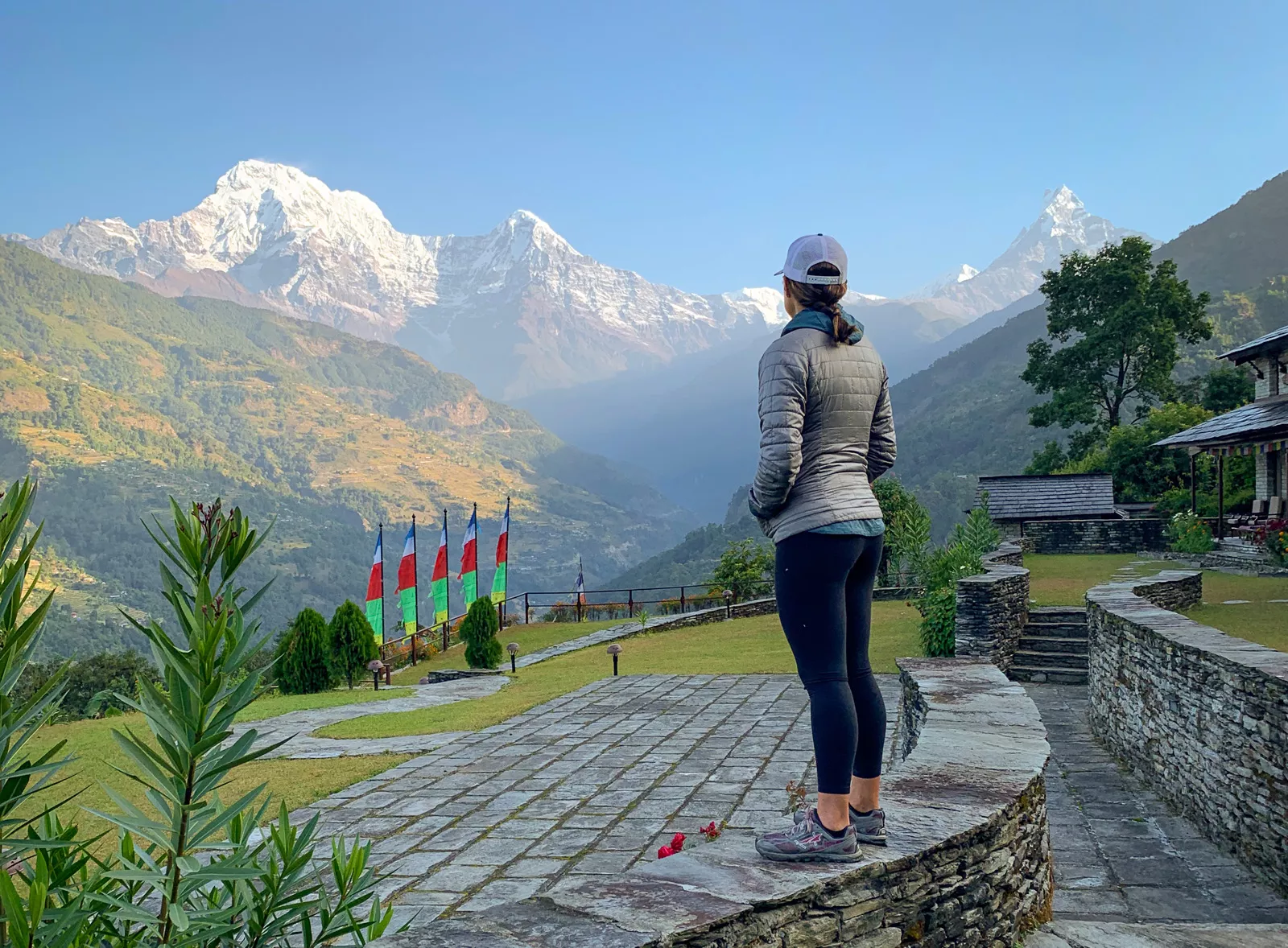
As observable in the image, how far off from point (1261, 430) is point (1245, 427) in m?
0.91

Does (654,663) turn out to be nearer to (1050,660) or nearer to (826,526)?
(1050,660)

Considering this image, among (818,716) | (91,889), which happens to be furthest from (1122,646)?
(91,889)

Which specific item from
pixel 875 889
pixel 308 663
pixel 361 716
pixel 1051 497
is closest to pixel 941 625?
pixel 361 716

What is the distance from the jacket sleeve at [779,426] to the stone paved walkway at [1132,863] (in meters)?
3.03

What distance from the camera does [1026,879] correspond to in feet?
12.3

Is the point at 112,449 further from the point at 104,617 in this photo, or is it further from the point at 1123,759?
the point at 1123,759

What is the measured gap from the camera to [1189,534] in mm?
21078

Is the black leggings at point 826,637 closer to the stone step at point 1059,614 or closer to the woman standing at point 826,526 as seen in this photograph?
the woman standing at point 826,526

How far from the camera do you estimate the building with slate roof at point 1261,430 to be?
18688 mm

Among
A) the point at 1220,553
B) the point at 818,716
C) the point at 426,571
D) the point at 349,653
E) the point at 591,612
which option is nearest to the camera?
the point at 818,716

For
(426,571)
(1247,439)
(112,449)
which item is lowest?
(426,571)

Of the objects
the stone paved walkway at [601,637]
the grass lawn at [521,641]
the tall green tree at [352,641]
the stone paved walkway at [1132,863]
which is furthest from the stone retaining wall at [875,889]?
the grass lawn at [521,641]

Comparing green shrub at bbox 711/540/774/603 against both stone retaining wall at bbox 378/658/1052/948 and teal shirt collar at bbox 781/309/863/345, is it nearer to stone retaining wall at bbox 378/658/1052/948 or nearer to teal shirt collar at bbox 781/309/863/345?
stone retaining wall at bbox 378/658/1052/948

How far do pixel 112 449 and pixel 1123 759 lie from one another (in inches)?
6472
